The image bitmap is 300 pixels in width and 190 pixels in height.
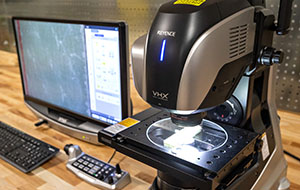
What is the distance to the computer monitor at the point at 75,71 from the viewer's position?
88 cm

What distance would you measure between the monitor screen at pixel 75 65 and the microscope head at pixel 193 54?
1.09ft

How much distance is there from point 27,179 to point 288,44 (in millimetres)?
1038

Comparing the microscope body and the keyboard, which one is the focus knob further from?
the keyboard

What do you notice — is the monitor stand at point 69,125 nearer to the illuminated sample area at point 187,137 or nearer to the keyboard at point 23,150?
the keyboard at point 23,150

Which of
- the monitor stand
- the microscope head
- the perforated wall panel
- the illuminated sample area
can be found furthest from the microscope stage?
the perforated wall panel

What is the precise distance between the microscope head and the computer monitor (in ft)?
1.09

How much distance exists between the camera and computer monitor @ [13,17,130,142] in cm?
88

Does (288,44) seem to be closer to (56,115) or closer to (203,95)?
(203,95)

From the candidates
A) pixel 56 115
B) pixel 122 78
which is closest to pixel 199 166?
pixel 122 78

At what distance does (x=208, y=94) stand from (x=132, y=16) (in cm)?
120

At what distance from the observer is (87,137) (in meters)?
1.03

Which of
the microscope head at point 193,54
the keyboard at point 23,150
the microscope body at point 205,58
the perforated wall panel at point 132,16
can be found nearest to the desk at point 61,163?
the keyboard at point 23,150

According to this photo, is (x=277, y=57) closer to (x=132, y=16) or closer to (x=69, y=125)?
(x=69, y=125)

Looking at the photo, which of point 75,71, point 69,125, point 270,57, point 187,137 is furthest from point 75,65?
point 270,57
